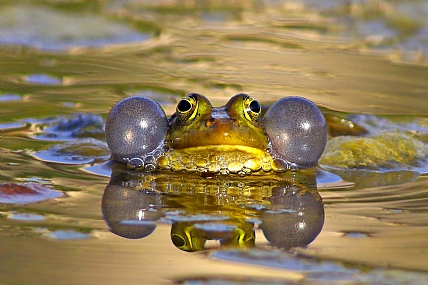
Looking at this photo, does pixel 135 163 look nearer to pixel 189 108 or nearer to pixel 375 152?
pixel 189 108

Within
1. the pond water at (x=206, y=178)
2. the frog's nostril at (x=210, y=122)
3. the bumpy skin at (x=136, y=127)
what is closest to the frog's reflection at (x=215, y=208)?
the pond water at (x=206, y=178)

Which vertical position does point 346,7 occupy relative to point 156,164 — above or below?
above

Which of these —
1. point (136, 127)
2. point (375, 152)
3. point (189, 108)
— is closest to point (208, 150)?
point (189, 108)

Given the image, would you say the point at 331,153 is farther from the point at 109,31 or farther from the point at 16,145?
the point at 109,31

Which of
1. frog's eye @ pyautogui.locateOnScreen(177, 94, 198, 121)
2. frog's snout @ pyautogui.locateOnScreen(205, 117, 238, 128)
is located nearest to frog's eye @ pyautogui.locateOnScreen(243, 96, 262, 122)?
frog's snout @ pyautogui.locateOnScreen(205, 117, 238, 128)

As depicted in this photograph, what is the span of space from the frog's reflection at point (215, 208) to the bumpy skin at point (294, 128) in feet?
0.57

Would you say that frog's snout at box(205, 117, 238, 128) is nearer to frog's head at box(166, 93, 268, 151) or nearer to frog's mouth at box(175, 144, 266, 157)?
frog's head at box(166, 93, 268, 151)

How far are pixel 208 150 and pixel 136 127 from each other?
1.83 feet

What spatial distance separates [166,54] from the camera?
9.25 metres

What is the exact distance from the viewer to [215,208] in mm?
3949

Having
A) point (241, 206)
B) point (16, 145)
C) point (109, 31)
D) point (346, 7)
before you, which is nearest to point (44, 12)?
point (109, 31)

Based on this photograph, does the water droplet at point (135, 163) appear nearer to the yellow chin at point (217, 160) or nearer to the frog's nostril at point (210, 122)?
the yellow chin at point (217, 160)

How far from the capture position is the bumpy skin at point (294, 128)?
4828 millimetres

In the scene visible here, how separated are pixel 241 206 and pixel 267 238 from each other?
597 millimetres
